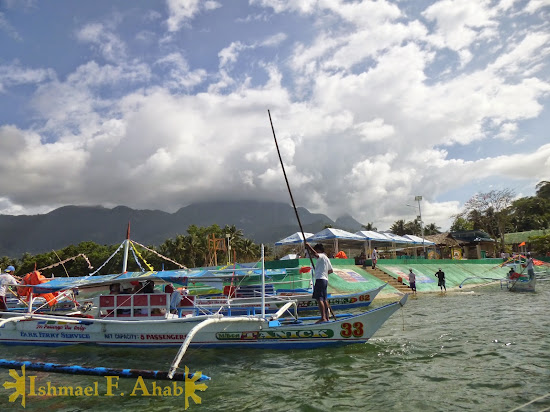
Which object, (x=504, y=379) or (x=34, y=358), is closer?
(x=504, y=379)

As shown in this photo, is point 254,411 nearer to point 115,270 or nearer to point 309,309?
point 309,309

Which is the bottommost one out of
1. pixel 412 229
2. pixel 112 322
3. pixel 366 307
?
pixel 366 307

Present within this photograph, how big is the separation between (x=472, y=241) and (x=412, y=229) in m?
35.2

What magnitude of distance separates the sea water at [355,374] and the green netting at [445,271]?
790 inches

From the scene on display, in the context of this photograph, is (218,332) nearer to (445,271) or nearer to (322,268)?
(322,268)

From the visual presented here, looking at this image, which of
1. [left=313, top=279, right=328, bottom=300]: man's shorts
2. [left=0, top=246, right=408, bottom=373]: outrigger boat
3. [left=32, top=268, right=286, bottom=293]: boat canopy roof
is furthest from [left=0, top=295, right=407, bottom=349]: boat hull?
[left=32, top=268, right=286, bottom=293]: boat canopy roof

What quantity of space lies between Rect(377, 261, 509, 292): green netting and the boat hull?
893 inches

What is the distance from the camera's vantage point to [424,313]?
58.0 feet

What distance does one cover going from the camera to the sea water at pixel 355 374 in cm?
688

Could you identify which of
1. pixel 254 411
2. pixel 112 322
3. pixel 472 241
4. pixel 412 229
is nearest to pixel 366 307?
pixel 112 322

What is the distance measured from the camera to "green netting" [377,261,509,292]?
32941mm

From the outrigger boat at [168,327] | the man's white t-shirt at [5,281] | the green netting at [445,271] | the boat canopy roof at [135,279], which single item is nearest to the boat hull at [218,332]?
the outrigger boat at [168,327]

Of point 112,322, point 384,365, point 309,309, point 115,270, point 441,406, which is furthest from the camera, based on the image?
point 115,270

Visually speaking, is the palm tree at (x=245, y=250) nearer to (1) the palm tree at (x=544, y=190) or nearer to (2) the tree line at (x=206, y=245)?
(2) the tree line at (x=206, y=245)
